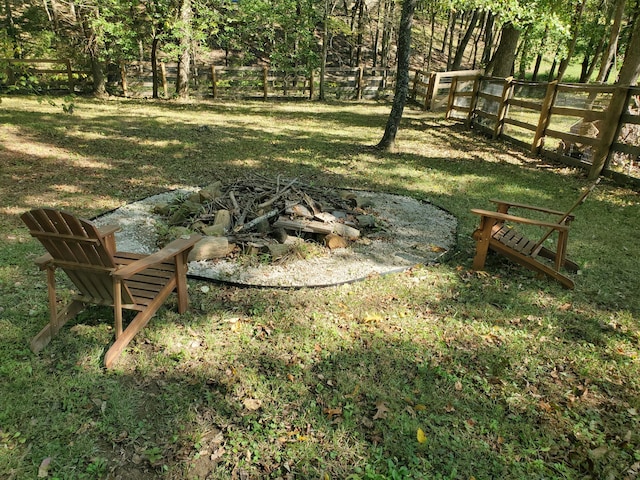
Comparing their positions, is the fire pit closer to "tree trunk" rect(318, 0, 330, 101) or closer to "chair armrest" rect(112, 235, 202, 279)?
"chair armrest" rect(112, 235, 202, 279)

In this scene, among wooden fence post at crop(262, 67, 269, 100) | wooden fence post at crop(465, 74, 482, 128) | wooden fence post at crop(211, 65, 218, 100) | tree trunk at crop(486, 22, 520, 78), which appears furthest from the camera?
wooden fence post at crop(262, 67, 269, 100)

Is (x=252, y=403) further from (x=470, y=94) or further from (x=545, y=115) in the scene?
(x=470, y=94)

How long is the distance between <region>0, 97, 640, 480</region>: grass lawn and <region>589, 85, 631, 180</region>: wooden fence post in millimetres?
2654

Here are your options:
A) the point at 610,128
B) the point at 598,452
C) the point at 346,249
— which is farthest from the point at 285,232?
the point at 610,128

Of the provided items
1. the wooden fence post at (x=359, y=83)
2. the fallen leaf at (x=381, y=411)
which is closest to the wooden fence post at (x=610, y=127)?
the fallen leaf at (x=381, y=411)

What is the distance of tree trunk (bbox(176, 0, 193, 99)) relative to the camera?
1411 cm

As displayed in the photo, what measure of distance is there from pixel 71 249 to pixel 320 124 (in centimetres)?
1116

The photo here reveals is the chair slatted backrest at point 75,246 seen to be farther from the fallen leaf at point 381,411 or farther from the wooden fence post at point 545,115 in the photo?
the wooden fence post at point 545,115

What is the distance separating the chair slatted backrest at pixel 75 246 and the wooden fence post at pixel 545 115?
9487mm

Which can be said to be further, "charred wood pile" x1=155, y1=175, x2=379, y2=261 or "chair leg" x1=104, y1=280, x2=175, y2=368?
"charred wood pile" x1=155, y1=175, x2=379, y2=261

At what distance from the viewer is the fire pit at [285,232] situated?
4.50 m

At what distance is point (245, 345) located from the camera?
3.32 meters

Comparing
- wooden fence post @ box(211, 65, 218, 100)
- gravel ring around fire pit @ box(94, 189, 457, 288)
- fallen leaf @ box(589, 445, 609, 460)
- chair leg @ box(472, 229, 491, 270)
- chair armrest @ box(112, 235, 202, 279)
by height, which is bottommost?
fallen leaf @ box(589, 445, 609, 460)

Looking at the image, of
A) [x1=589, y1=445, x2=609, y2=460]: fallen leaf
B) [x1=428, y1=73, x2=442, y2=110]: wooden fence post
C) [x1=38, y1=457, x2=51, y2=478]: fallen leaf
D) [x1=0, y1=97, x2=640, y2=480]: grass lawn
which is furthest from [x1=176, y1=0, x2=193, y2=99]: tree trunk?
[x1=589, y1=445, x2=609, y2=460]: fallen leaf
